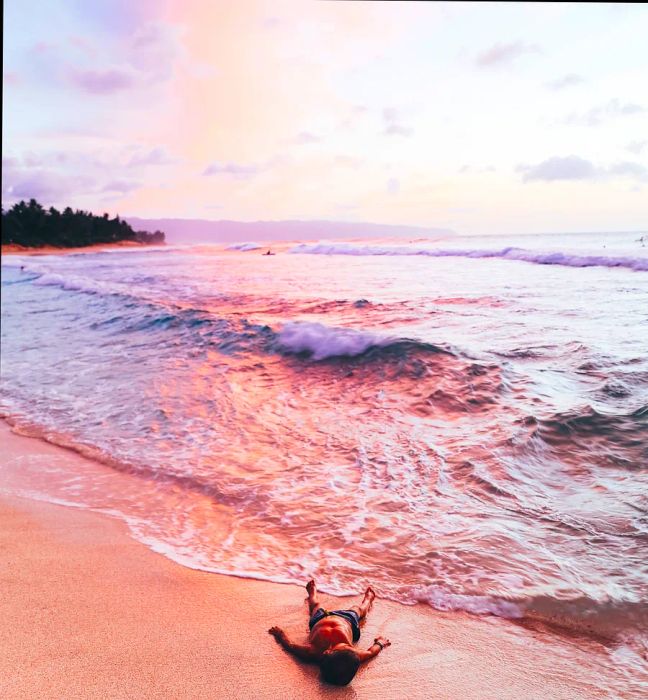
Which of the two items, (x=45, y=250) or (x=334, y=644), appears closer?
(x=334, y=644)

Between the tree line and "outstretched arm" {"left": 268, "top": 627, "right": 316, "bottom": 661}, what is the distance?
5235cm

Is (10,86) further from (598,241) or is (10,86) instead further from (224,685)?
(598,241)

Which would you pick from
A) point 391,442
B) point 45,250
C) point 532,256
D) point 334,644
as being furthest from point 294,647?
point 45,250

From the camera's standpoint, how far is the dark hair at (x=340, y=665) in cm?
187

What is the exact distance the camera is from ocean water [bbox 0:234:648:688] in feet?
8.99

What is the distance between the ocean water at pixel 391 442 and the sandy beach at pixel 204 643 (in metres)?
0.20

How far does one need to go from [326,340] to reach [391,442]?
336cm

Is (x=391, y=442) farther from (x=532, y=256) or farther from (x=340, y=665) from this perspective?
(x=532, y=256)

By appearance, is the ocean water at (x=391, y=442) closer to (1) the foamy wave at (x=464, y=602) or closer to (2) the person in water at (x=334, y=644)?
(1) the foamy wave at (x=464, y=602)

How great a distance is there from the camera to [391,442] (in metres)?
4.41

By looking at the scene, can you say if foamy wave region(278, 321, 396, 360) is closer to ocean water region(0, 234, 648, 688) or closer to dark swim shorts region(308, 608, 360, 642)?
ocean water region(0, 234, 648, 688)

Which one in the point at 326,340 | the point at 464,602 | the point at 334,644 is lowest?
the point at 464,602

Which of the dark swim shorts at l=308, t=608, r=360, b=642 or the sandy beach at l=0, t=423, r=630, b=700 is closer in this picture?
the sandy beach at l=0, t=423, r=630, b=700

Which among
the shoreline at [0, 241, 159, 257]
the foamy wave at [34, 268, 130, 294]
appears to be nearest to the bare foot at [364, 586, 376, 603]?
the foamy wave at [34, 268, 130, 294]
